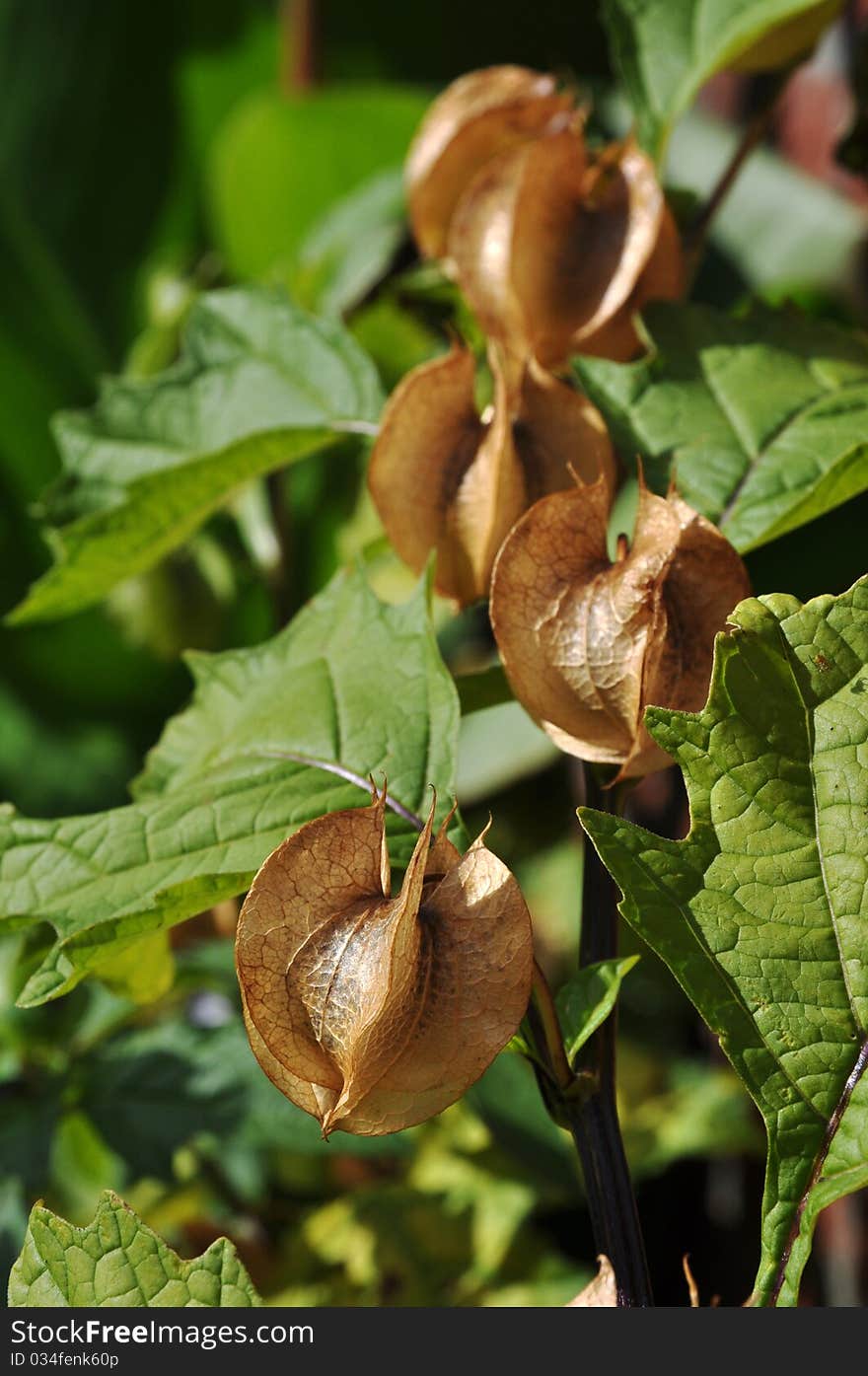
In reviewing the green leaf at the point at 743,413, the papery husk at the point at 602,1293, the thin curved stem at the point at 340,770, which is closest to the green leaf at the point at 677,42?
the green leaf at the point at 743,413

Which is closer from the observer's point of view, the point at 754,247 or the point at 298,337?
the point at 298,337

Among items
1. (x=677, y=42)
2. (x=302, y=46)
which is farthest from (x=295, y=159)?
(x=677, y=42)

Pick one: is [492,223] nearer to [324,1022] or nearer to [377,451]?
[377,451]

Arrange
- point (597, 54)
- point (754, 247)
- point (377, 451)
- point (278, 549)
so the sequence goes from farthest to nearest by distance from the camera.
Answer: point (597, 54), point (754, 247), point (278, 549), point (377, 451)

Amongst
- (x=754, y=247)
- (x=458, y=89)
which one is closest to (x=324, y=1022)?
(x=458, y=89)

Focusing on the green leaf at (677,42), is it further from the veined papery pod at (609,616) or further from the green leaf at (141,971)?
the green leaf at (141,971)

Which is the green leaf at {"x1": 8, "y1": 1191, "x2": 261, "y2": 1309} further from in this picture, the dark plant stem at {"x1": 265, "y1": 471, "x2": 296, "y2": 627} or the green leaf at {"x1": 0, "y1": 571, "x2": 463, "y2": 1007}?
the dark plant stem at {"x1": 265, "y1": 471, "x2": 296, "y2": 627}

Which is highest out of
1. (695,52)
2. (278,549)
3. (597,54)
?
(695,52)
